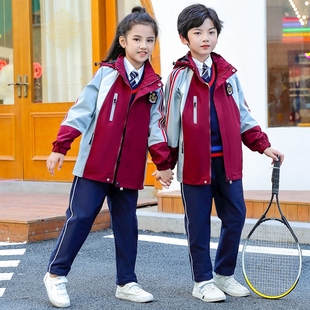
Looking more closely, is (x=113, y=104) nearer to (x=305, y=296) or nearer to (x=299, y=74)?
(x=305, y=296)

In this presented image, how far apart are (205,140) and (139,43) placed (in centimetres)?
68

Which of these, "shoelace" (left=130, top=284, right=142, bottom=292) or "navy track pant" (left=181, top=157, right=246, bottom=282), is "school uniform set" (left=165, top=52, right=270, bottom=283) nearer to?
"navy track pant" (left=181, top=157, right=246, bottom=282)

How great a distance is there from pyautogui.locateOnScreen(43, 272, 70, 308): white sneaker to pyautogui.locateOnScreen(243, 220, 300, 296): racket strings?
107cm

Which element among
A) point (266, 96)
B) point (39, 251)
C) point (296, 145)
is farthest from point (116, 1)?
point (39, 251)

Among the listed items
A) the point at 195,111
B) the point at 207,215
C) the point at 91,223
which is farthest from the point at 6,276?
the point at 195,111

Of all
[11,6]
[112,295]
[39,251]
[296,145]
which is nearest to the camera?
[112,295]

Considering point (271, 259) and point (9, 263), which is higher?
Result: point (271, 259)

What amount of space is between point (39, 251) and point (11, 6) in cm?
423

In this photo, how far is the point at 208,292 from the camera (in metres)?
4.51

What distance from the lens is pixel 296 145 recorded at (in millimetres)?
7668

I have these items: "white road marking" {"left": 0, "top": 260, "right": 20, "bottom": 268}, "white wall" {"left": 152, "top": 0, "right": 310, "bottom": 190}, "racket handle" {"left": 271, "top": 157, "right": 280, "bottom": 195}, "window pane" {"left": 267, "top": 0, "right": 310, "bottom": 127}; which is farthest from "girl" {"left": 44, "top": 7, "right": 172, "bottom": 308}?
"window pane" {"left": 267, "top": 0, "right": 310, "bottom": 127}

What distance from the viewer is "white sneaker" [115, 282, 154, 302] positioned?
452 centimetres

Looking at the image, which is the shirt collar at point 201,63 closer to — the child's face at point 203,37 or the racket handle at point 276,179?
the child's face at point 203,37

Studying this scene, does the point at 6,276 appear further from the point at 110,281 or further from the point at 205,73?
the point at 205,73
